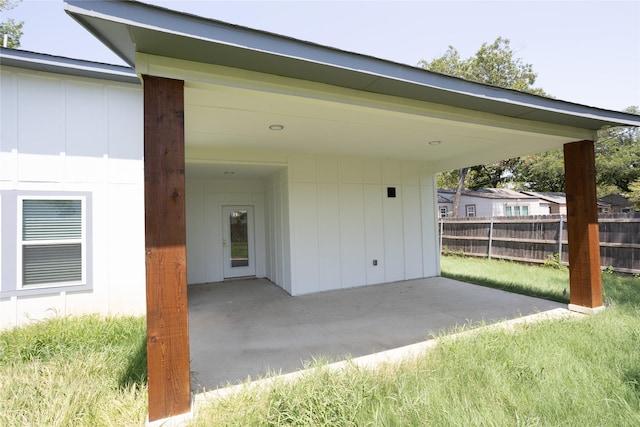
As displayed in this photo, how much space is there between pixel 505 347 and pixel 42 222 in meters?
6.04

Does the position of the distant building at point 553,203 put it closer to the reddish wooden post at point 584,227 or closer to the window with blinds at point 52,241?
the reddish wooden post at point 584,227

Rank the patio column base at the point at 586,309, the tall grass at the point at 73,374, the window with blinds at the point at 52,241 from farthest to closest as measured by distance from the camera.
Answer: the patio column base at the point at 586,309
the window with blinds at the point at 52,241
the tall grass at the point at 73,374

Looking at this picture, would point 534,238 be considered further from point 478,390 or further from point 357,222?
point 478,390

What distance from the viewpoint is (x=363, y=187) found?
7.38m

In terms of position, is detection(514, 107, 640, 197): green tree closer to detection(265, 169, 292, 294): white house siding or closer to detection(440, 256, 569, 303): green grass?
detection(440, 256, 569, 303): green grass

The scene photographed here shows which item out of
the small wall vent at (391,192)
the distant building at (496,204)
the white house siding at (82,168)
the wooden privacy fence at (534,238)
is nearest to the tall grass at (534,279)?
the wooden privacy fence at (534,238)

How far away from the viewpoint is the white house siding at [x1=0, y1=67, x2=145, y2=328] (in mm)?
4242

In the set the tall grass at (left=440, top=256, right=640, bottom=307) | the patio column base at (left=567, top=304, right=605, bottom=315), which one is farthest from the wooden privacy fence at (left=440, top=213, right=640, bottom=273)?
the patio column base at (left=567, top=304, right=605, bottom=315)

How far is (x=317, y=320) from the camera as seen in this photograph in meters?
4.87

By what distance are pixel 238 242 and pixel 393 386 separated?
6.55 m

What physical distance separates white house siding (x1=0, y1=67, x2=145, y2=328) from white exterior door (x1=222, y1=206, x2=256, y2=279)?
11.4 ft

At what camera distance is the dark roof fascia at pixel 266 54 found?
1969 mm

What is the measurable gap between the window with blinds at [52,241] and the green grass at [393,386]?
2.88ft

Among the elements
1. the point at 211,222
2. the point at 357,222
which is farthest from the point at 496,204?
the point at 211,222
